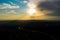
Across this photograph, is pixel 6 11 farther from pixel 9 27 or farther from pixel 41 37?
pixel 41 37

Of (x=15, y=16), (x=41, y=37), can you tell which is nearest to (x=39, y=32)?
(x=41, y=37)

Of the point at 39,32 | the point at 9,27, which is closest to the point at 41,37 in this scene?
the point at 39,32

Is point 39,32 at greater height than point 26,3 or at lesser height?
lesser

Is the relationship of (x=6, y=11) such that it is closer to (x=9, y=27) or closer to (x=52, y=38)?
(x=9, y=27)

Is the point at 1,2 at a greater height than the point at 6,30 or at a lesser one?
greater
